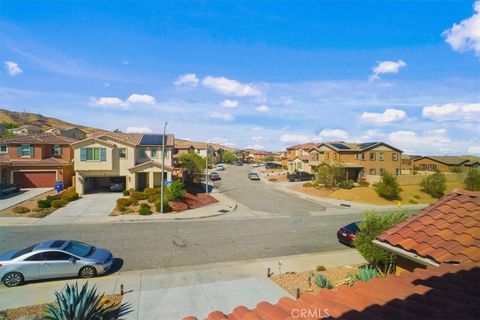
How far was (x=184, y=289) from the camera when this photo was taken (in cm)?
1231

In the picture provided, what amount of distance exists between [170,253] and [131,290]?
15.4ft

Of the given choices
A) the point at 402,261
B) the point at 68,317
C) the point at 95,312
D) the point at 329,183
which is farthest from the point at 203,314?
the point at 329,183

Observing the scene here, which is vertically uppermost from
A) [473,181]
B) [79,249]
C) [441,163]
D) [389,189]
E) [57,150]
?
[57,150]

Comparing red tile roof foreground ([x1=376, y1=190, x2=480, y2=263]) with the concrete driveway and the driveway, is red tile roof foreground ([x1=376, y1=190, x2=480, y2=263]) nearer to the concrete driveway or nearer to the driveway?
the concrete driveway

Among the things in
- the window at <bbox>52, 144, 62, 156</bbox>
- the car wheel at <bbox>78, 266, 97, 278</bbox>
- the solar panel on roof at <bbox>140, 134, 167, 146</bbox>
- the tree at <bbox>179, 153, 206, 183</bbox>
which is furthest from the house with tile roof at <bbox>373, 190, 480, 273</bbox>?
the window at <bbox>52, 144, 62, 156</bbox>

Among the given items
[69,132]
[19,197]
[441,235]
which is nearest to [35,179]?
[19,197]

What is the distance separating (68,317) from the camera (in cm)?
864

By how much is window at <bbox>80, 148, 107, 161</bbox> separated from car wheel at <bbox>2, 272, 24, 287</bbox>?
76.3 ft

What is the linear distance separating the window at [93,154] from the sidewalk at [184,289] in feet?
76.6

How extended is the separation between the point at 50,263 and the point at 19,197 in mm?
23574

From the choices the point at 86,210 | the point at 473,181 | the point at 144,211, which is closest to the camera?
the point at 144,211

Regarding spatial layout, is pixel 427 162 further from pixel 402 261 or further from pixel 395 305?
pixel 395 305

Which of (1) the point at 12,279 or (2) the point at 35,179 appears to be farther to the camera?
(2) the point at 35,179

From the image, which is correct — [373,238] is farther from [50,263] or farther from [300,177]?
[300,177]
